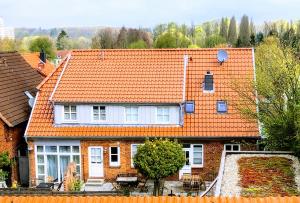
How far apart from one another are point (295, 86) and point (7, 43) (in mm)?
95938

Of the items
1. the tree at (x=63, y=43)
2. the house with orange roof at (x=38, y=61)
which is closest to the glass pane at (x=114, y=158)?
the house with orange roof at (x=38, y=61)

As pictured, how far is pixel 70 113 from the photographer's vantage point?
2670 centimetres

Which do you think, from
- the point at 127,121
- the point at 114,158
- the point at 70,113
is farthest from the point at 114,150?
the point at 70,113

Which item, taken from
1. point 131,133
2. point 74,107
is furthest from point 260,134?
→ point 74,107

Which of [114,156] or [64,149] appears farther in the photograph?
[64,149]

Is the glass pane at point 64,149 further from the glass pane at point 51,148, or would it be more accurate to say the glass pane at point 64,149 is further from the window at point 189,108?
the window at point 189,108

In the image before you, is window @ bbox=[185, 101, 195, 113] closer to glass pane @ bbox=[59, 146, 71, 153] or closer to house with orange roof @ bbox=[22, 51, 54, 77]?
glass pane @ bbox=[59, 146, 71, 153]

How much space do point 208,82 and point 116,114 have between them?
599 centimetres

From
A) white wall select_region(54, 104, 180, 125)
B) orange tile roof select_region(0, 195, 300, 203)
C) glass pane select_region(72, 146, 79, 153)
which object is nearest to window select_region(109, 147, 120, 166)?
white wall select_region(54, 104, 180, 125)

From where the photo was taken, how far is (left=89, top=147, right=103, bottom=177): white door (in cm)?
2647

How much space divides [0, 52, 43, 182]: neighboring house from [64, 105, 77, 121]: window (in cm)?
306

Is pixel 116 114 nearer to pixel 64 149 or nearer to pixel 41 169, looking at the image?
pixel 64 149

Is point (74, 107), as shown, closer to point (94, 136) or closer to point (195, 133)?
point (94, 136)

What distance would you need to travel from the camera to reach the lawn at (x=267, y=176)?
13.7 m
